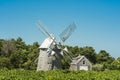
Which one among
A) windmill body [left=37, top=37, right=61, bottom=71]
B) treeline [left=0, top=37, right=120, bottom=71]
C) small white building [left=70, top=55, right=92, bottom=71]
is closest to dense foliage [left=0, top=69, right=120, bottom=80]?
windmill body [left=37, top=37, right=61, bottom=71]

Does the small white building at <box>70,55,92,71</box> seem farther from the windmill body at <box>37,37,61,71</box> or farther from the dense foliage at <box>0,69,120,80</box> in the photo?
the dense foliage at <box>0,69,120,80</box>

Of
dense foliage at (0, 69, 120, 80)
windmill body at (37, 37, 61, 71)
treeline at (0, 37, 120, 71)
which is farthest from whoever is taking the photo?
treeline at (0, 37, 120, 71)

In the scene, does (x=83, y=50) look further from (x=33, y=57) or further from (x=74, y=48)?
A: (x=33, y=57)

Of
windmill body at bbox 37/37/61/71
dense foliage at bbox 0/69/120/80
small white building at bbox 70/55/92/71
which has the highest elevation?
small white building at bbox 70/55/92/71

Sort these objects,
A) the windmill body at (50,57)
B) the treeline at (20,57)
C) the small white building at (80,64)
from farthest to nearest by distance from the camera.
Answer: the small white building at (80,64) < the treeline at (20,57) < the windmill body at (50,57)

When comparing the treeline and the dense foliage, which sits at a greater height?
the treeline

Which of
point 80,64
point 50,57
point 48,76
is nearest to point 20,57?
point 80,64

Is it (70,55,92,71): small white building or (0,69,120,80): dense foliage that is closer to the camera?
(0,69,120,80): dense foliage

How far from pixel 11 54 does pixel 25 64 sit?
357 cm

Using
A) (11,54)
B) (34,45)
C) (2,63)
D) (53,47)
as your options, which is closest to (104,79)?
(53,47)

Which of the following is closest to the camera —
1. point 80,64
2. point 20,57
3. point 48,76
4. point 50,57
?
point 48,76

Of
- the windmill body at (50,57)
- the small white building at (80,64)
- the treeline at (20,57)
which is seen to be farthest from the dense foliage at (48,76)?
the small white building at (80,64)

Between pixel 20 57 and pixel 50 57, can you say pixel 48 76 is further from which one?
pixel 20 57

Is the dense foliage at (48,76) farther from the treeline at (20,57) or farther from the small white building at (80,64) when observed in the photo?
the small white building at (80,64)
